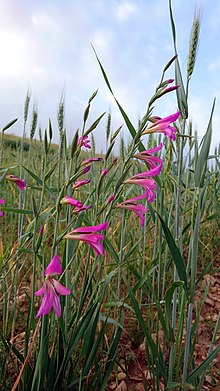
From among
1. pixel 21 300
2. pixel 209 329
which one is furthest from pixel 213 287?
pixel 21 300

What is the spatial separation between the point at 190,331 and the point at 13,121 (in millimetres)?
736

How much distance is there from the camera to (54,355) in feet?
2.60

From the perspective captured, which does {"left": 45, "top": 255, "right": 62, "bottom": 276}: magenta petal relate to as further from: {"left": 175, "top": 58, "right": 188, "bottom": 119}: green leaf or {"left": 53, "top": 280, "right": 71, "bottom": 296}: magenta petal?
{"left": 175, "top": 58, "right": 188, "bottom": 119}: green leaf

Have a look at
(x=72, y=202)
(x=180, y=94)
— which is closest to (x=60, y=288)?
(x=72, y=202)

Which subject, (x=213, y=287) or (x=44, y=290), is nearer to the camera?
(x=44, y=290)

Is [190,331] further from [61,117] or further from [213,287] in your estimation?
[213,287]

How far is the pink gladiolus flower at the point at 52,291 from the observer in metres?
0.58

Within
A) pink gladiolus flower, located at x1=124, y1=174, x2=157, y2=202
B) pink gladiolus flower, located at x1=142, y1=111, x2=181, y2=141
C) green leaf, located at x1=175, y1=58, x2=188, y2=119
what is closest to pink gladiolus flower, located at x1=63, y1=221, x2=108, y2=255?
pink gladiolus flower, located at x1=124, y1=174, x2=157, y2=202

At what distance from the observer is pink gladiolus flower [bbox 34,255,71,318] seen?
1.92 feet

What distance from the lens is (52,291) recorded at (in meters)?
0.62

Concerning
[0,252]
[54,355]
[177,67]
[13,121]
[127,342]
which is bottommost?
[127,342]

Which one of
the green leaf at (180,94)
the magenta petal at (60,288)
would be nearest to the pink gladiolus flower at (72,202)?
the magenta petal at (60,288)

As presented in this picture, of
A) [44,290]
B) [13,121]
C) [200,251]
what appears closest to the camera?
[44,290]

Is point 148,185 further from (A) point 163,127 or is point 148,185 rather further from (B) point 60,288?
(B) point 60,288
